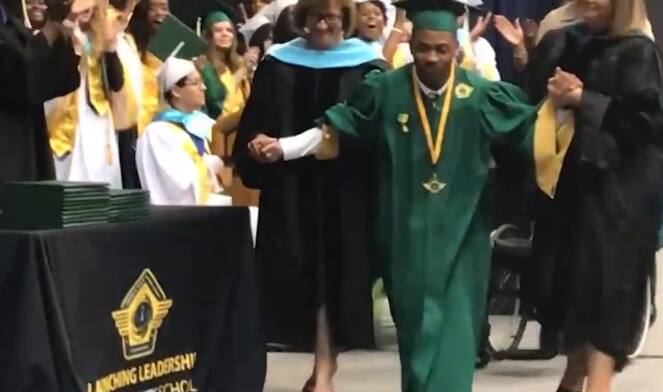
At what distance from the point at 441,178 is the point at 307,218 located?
3.48 feet

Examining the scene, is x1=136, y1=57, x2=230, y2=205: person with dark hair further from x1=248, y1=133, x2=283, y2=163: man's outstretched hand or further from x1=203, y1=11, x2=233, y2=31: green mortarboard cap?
x1=203, y1=11, x2=233, y2=31: green mortarboard cap

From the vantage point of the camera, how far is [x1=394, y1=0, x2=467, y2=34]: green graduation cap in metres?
5.23

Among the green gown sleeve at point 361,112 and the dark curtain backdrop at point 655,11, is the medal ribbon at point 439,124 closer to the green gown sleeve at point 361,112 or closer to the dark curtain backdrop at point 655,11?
the green gown sleeve at point 361,112

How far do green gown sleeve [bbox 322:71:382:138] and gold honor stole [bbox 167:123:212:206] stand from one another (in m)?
1.12

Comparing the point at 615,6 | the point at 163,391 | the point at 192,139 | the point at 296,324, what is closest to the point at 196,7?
the point at 192,139

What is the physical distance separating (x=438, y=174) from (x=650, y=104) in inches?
35.1

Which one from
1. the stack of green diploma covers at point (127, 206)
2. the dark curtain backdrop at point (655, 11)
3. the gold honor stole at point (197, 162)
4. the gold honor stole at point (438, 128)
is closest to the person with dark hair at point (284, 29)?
Result: the gold honor stole at point (197, 162)

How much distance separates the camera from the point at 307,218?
624 cm

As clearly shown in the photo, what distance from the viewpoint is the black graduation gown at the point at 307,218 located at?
6.14 metres

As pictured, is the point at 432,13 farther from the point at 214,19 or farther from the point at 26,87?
the point at 214,19

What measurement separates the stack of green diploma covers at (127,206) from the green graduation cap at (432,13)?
126 cm

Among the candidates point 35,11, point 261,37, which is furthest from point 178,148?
point 261,37

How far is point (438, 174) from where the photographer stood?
5.34 m

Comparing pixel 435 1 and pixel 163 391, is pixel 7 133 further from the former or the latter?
pixel 435 1
